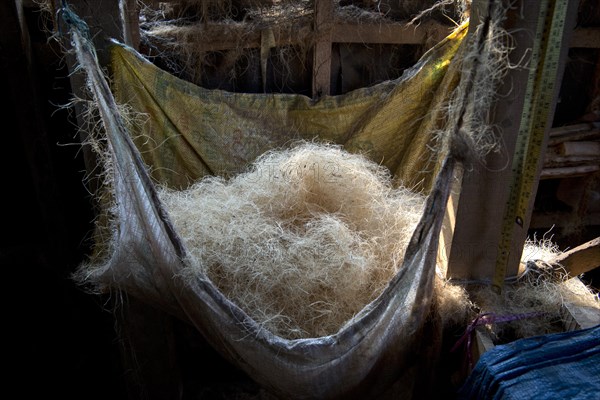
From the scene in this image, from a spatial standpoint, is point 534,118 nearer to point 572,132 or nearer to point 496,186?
point 496,186

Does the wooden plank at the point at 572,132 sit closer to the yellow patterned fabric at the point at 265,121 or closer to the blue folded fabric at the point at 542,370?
the yellow patterned fabric at the point at 265,121

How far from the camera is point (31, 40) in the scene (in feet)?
9.33

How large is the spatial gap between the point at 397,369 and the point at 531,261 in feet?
2.65

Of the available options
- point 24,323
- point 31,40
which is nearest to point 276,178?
point 31,40

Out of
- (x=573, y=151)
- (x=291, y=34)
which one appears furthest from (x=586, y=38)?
(x=291, y=34)

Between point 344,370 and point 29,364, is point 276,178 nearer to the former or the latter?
point 344,370

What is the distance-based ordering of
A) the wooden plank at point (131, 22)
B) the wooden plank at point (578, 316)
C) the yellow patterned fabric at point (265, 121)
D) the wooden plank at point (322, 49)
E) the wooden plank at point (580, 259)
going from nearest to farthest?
1. the wooden plank at point (578, 316)
2. the wooden plank at point (580, 259)
3. the yellow patterned fabric at point (265, 121)
4. the wooden plank at point (131, 22)
5. the wooden plank at point (322, 49)

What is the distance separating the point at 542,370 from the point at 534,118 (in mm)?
844

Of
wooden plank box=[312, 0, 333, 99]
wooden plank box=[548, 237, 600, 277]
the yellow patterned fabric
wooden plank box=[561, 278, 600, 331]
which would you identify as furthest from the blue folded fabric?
wooden plank box=[312, 0, 333, 99]

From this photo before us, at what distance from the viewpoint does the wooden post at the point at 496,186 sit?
1598 millimetres

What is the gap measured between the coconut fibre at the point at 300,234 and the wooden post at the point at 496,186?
0.27m

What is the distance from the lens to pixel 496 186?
186cm

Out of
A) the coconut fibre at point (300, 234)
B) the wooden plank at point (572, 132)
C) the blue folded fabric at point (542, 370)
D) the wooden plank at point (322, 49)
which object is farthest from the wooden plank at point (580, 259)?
the wooden plank at point (322, 49)

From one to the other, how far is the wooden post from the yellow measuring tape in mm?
30
